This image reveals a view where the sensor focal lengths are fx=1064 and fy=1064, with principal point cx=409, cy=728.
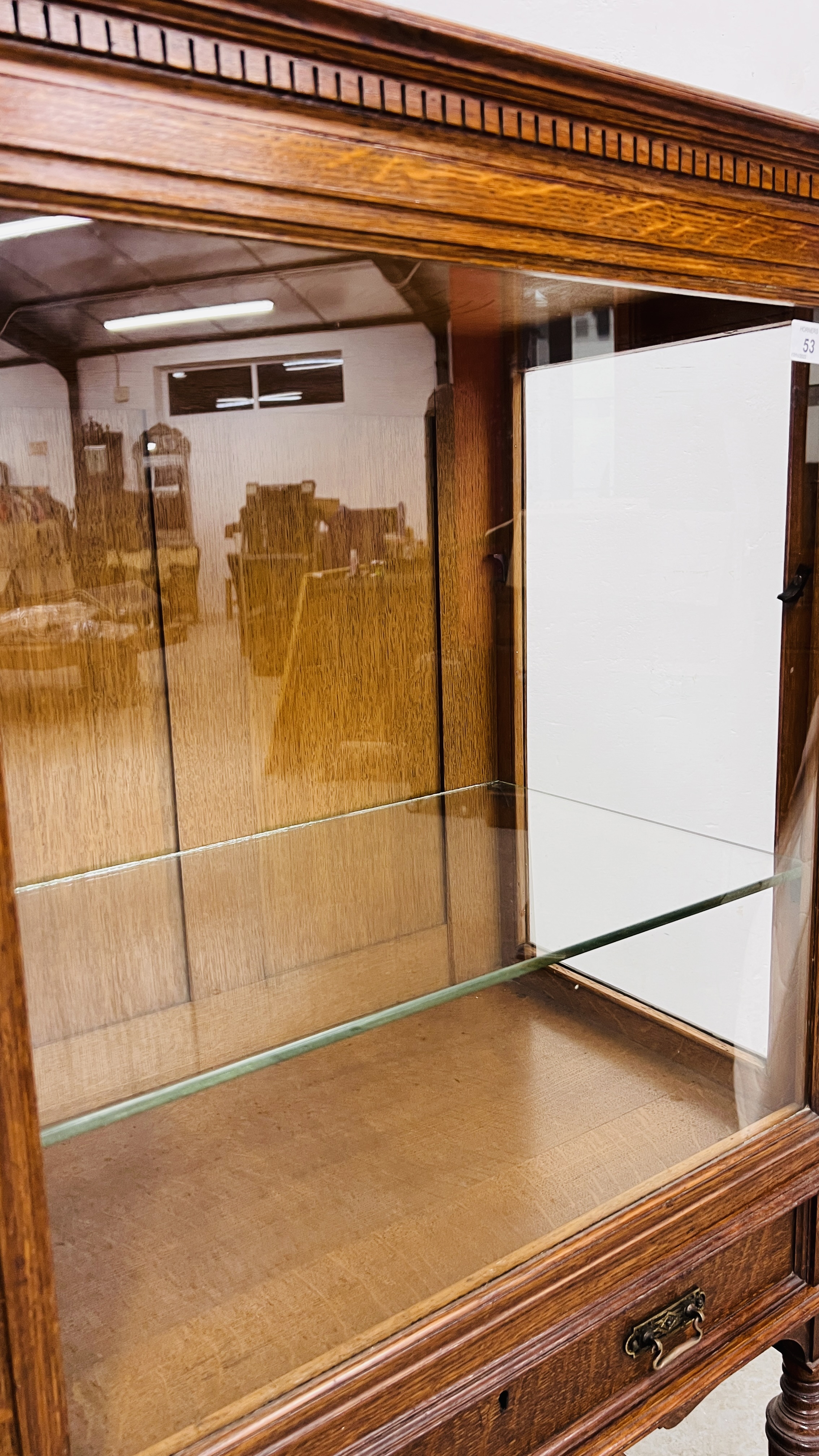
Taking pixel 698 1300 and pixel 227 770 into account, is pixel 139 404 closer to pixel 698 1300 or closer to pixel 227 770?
pixel 227 770

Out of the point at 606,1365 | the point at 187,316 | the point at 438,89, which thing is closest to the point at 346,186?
the point at 438,89

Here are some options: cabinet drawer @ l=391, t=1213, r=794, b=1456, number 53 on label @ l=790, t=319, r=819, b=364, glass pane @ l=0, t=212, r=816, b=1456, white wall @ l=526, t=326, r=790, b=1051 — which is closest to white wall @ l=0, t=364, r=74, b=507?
glass pane @ l=0, t=212, r=816, b=1456

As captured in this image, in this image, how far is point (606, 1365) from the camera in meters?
0.73

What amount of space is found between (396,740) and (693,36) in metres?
0.91

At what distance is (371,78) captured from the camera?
0.51 meters

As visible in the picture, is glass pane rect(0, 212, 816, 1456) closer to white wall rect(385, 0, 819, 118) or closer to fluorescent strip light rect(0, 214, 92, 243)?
fluorescent strip light rect(0, 214, 92, 243)

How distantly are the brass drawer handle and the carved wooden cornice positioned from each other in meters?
0.75

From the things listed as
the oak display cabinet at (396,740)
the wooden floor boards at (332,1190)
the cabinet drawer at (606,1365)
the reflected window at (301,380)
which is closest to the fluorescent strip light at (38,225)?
the oak display cabinet at (396,740)

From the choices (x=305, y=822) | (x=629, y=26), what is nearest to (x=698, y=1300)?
(x=305, y=822)

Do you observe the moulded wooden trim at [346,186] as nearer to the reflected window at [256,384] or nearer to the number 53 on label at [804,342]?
the number 53 on label at [804,342]

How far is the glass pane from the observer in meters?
0.63

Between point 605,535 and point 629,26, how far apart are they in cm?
67

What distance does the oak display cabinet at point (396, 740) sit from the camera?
509mm

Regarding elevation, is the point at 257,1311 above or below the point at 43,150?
below
